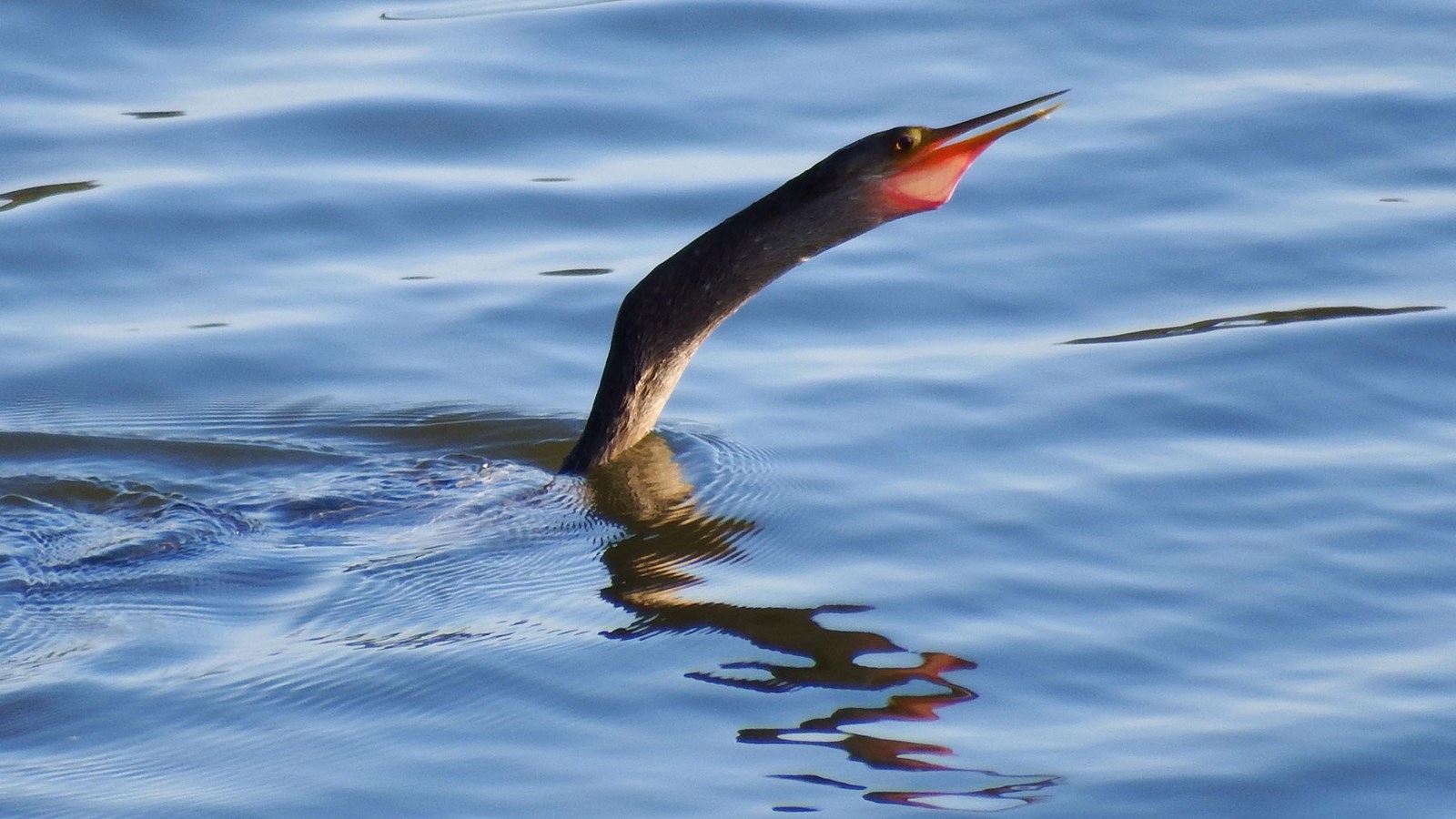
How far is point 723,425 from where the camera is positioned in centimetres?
596

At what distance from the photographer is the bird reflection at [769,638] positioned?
396 cm

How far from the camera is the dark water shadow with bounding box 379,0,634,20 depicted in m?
10.2

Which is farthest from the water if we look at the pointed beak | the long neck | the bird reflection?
the pointed beak

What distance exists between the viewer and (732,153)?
8219 millimetres

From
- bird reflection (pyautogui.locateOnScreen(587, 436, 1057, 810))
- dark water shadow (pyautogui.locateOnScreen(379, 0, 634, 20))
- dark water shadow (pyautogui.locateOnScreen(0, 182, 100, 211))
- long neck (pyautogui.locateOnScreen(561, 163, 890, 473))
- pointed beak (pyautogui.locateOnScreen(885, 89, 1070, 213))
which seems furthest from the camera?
dark water shadow (pyautogui.locateOnScreen(379, 0, 634, 20))

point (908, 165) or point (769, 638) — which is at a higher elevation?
point (908, 165)

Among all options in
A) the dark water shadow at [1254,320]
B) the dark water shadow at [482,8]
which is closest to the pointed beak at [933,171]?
the dark water shadow at [1254,320]

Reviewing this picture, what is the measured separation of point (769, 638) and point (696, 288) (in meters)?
1.13

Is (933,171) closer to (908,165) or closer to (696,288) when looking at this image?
(908,165)

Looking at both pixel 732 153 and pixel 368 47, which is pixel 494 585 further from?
pixel 368 47

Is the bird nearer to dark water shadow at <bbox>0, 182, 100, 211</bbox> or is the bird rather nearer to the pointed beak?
the pointed beak

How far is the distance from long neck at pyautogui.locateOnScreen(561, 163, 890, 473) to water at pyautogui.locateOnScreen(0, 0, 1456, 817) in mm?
172

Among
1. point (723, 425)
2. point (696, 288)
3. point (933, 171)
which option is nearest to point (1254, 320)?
Result: point (723, 425)

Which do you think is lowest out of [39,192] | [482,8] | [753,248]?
[753,248]
